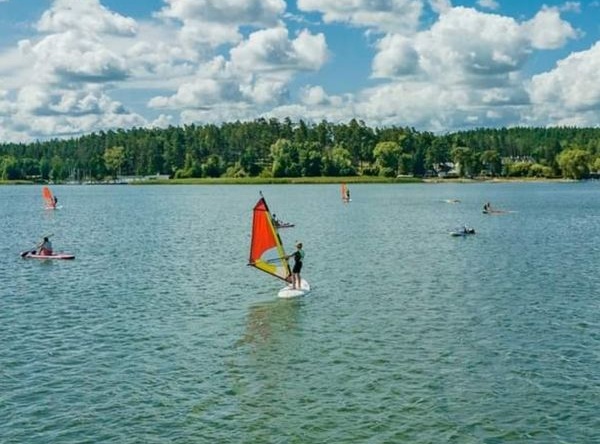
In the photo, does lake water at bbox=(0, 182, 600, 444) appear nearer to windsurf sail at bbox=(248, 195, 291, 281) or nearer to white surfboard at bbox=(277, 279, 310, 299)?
white surfboard at bbox=(277, 279, 310, 299)

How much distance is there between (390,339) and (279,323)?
17.5 feet

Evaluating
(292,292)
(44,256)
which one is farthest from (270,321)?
(44,256)

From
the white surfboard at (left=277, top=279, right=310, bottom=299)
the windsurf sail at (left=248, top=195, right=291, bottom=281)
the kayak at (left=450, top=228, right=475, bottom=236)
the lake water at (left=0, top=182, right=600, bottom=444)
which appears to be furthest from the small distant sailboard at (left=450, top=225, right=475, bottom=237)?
the windsurf sail at (left=248, top=195, right=291, bottom=281)

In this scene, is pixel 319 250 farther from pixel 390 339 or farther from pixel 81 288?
pixel 390 339

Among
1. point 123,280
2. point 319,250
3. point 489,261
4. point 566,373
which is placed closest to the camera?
point 566,373

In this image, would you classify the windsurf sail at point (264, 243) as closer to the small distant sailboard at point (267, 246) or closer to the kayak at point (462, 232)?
the small distant sailboard at point (267, 246)

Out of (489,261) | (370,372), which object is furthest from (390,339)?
(489,261)

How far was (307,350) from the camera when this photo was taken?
26859 millimetres

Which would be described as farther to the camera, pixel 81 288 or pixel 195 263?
pixel 195 263

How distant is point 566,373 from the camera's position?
939 inches

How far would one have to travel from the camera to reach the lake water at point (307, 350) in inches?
776

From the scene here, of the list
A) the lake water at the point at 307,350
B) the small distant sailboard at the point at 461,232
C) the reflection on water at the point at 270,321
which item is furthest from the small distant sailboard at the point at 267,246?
the small distant sailboard at the point at 461,232

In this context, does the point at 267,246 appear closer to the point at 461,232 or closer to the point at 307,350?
the point at 307,350

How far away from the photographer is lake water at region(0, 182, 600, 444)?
1972 cm
